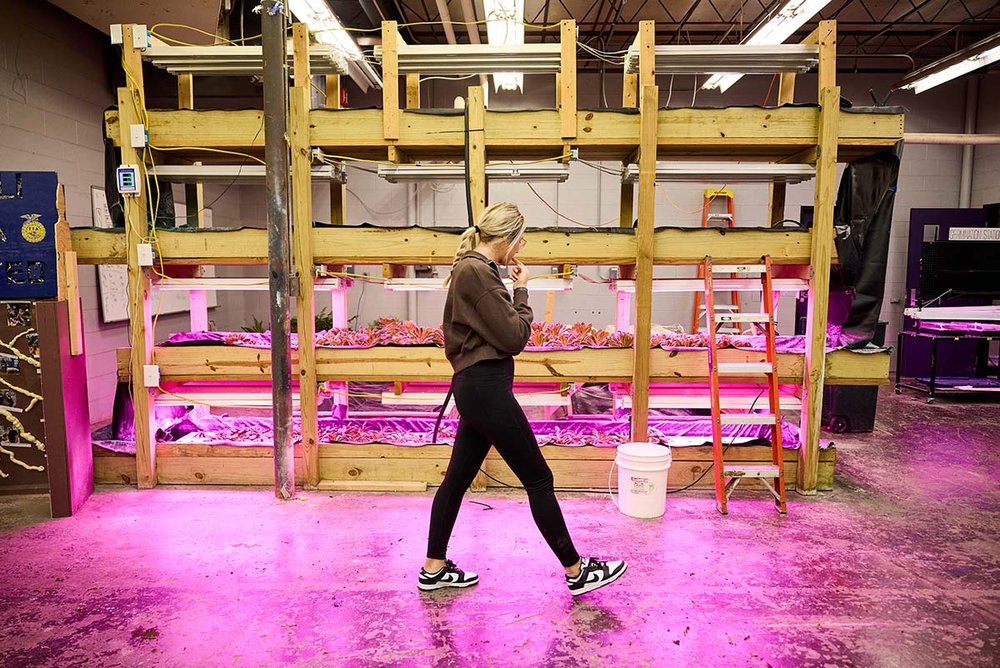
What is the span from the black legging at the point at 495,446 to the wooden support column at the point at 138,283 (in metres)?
2.60

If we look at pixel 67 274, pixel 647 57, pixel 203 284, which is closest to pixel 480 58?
pixel 647 57

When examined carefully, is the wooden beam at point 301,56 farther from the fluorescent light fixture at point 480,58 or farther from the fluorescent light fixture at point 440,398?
the fluorescent light fixture at point 440,398

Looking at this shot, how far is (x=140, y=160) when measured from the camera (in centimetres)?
423

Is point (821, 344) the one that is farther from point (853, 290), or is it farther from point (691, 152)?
point (691, 152)

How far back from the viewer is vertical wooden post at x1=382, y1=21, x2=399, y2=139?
157 inches

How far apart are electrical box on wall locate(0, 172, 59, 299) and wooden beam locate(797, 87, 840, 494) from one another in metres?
4.90

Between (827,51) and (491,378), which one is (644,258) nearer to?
(827,51)

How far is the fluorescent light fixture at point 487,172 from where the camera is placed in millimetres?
4152

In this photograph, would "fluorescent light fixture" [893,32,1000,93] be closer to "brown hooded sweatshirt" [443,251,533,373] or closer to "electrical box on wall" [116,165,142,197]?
"brown hooded sweatshirt" [443,251,533,373]

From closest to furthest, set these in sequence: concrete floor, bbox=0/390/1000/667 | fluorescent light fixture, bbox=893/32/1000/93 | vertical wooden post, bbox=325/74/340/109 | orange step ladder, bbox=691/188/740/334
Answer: concrete floor, bbox=0/390/1000/667 < vertical wooden post, bbox=325/74/340/109 < fluorescent light fixture, bbox=893/32/1000/93 < orange step ladder, bbox=691/188/740/334

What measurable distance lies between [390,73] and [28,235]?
8.17 feet

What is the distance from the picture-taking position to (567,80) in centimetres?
399

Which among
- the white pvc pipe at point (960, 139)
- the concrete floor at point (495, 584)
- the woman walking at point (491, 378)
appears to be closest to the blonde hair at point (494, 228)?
the woman walking at point (491, 378)

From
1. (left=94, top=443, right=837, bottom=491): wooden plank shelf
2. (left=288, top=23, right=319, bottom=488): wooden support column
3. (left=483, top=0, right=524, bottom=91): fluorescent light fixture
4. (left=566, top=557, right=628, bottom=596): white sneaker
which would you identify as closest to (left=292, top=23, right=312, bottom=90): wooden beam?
(left=288, top=23, right=319, bottom=488): wooden support column
